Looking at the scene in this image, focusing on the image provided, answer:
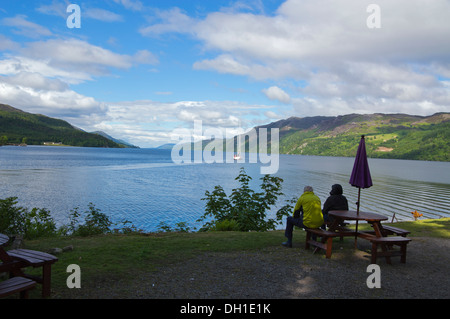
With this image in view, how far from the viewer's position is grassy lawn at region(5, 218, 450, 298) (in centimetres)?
657

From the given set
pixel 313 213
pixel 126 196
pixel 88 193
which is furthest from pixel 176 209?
pixel 313 213

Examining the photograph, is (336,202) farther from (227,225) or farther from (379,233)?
(227,225)

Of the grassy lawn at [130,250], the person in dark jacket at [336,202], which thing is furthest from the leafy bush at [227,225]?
the person in dark jacket at [336,202]

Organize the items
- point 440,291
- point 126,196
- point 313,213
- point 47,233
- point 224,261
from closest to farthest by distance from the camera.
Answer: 1. point 440,291
2. point 224,261
3. point 313,213
4. point 47,233
5. point 126,196

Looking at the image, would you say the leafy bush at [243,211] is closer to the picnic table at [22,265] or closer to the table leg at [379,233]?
the table leg at [379,233]

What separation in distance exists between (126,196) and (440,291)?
33.7m

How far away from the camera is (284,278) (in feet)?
21.8

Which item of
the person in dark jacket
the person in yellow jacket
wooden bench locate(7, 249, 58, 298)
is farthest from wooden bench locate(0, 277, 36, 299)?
the person in dark jacket

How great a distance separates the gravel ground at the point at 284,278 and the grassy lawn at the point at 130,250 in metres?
0.46

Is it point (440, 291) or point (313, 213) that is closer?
point (440, 291)

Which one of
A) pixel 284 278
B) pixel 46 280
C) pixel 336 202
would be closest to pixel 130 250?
pixel 46 280

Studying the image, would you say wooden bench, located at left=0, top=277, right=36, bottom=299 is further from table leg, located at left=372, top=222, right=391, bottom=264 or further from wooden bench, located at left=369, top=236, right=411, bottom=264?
table leg, located at left=372, top=222, right=391, bottom=264

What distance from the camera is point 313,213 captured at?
8.92m
